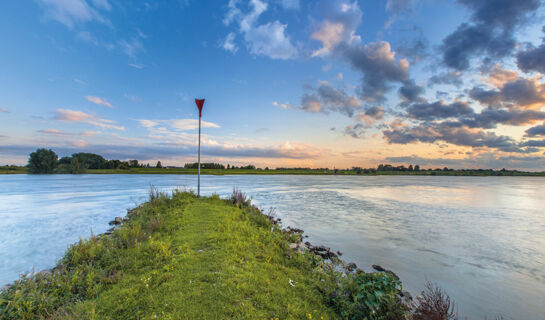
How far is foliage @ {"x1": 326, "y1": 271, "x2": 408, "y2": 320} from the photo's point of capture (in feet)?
13.3

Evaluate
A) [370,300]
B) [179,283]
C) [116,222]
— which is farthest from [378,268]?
[116,222]

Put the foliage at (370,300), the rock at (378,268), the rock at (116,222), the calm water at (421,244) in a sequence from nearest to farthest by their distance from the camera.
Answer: the foliage at (370,300) < the calm water at (421,244) < the rock at (378,268) < the rock at (116,222)

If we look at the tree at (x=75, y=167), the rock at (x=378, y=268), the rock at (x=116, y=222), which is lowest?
the rock at (x=378, y=268)

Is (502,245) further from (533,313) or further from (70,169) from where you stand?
(70,169)

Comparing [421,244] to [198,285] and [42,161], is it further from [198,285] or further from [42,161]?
[42,161]

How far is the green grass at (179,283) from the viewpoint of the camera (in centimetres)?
411

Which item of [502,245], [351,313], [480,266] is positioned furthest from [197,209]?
[502,245]

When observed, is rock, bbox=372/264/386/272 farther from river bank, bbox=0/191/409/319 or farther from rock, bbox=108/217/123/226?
→ rock, bbox=108/217/123/226

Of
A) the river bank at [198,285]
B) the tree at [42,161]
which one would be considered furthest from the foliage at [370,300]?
the tree at [42,161]

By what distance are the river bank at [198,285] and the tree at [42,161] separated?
103 m

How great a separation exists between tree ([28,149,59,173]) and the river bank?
4036 inches

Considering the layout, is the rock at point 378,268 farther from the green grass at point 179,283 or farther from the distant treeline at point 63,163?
the distant treeline at point 63,163

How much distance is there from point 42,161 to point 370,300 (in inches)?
4349

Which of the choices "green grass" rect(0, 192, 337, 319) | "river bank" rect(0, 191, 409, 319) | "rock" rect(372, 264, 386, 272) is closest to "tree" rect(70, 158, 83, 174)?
"river bank" rect(0, 191, 409, 319)
